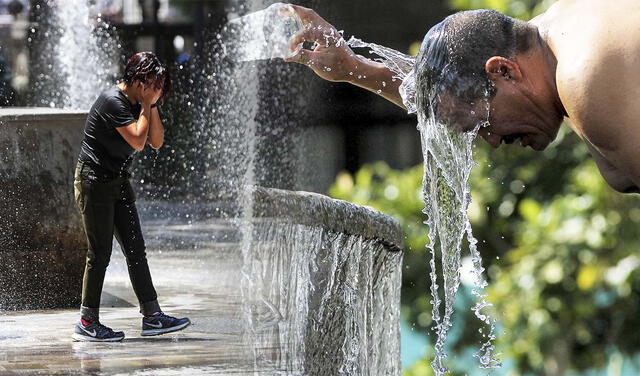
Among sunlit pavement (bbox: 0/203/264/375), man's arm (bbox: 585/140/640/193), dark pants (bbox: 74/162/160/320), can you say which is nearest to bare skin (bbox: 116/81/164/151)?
dark pants (bbox: 74/162/160/320)

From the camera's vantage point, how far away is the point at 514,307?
16.5 ft

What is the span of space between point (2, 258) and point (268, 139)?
244 cm

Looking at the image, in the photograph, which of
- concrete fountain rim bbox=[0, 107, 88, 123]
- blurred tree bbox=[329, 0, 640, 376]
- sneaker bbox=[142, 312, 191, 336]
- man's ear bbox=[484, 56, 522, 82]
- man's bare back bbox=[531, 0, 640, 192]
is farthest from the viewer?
blurred tree bbox=[329, 0, 640, 376]

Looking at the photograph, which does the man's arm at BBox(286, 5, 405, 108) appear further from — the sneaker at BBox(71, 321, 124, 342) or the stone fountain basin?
the sneaker at BBox(71, 321, 124, 342)

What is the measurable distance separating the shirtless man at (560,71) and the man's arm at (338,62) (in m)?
0.53

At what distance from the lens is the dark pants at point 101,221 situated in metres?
3.34

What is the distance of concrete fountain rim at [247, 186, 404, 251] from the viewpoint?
3.26 metres

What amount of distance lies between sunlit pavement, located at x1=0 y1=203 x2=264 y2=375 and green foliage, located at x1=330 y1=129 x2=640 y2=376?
1172mm

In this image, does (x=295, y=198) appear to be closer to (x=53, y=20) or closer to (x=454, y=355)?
(x=454, y=355)

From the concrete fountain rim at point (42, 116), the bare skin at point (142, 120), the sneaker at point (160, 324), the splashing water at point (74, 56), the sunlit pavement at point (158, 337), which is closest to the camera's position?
the sunlit pavement at point (158, 337)

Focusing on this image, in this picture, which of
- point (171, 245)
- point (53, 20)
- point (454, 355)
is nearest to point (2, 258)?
point (171, 245)

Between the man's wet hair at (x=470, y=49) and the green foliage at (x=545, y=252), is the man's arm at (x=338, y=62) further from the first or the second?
the green foliage at (x=545, y=252)

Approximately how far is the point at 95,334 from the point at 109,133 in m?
0.54

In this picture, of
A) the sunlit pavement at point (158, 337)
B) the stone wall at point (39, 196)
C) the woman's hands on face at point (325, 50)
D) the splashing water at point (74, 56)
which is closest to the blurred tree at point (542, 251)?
the sunlit pavement at point (158, 337)
